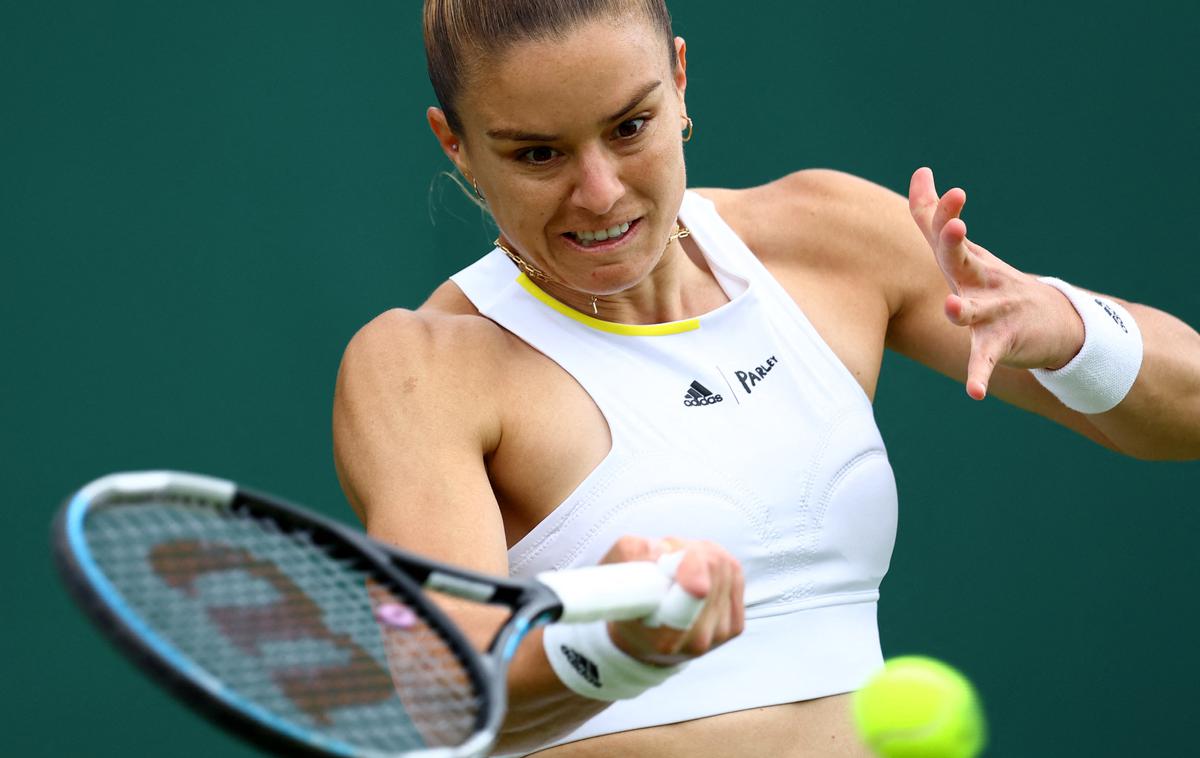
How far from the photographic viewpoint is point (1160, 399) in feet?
6.40

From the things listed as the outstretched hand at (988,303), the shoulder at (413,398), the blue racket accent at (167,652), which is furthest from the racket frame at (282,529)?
the outstretched hand at (988,303)

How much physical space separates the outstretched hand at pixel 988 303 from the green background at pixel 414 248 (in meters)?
1.15

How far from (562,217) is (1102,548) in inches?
66.3

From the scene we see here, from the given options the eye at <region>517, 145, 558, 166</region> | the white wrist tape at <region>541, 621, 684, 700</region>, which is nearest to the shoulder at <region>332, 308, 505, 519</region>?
the eye at <region>517, 145, 558, 166</region>

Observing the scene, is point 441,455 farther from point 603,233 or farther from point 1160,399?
point 1160,399

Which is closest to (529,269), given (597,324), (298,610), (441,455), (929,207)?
(597,324)

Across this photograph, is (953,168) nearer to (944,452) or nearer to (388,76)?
(944,452)

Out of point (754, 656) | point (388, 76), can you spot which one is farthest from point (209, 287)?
point (754, 656)

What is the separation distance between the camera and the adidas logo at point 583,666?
1.33m

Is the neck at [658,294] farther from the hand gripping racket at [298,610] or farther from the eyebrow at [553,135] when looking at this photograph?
the hand gripping racket at [298,610]

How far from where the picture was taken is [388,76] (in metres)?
2.71

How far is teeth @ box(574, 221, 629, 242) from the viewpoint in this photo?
1.71 meters

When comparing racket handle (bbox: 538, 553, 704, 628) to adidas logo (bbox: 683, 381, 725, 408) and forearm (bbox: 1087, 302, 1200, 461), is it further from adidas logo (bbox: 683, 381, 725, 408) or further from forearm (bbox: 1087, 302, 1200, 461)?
forearm (bbox: 1087, 302, 1200, 461)

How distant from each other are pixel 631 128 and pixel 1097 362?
0.62m
